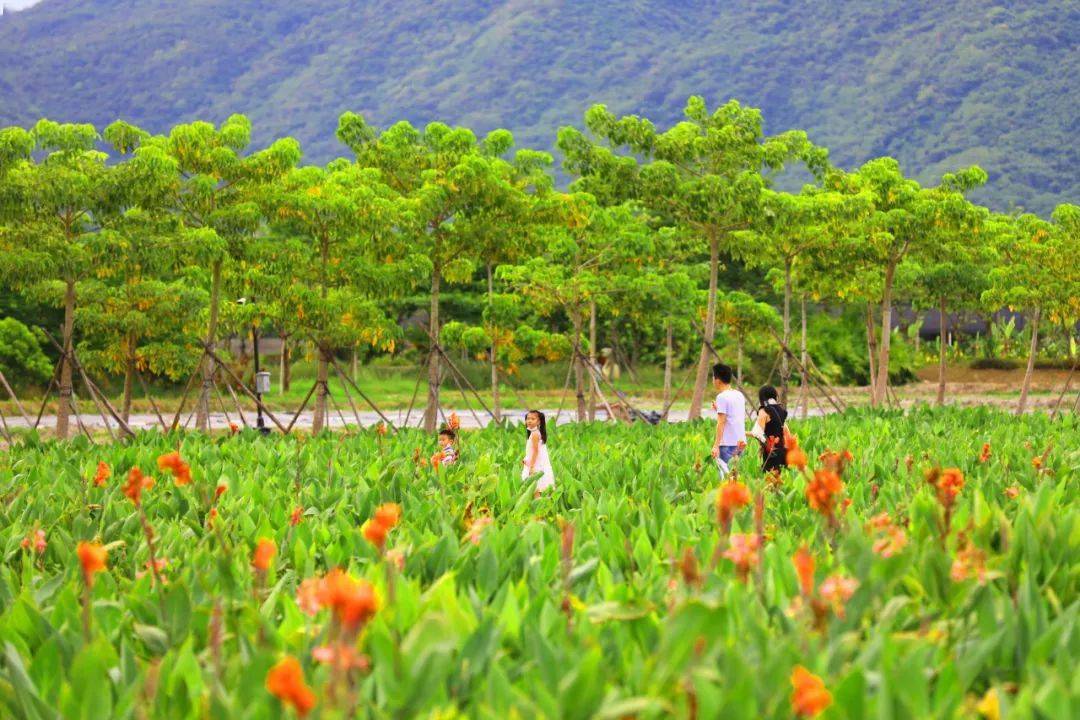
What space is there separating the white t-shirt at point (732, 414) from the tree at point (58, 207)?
926cm

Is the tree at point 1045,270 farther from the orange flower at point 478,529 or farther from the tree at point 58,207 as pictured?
the orange flower at point 478,529

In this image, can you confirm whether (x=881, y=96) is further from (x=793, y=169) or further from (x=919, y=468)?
(x=919, y=468)

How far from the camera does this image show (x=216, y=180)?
54.6 feet

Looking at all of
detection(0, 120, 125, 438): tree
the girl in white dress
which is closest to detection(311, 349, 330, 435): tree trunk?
detection(0, 120, 125, 438): tree

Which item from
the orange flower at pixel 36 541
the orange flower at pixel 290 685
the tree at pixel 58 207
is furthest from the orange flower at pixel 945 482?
the tree at pixel 58 207

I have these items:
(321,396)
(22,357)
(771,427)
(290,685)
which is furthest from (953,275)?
(290,685)

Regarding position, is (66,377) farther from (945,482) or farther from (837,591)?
(837,591)

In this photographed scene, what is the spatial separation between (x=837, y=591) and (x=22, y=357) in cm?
3288

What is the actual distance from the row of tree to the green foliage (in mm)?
7905

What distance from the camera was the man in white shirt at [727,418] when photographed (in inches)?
370

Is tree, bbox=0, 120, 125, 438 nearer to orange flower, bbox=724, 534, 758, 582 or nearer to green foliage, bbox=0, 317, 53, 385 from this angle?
green foliage, bbox=0, 317, 53, 385

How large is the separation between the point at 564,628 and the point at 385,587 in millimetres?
539

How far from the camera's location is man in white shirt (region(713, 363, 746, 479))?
9406 millimetres

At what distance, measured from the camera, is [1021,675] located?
8.60 ft
